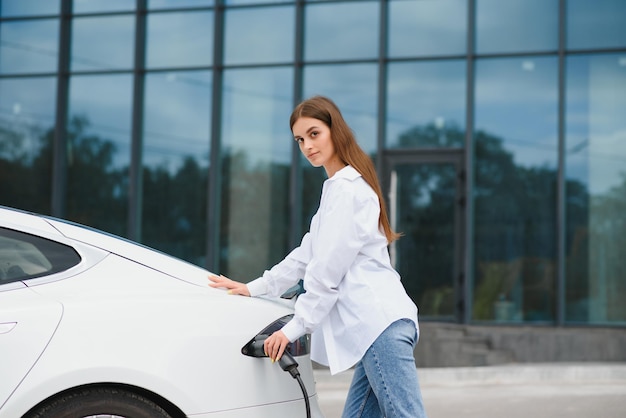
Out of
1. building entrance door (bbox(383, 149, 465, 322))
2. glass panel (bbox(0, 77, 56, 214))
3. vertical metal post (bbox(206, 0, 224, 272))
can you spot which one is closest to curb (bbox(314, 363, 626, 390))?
building entrance door (bbox(383, 149, 465, 322))

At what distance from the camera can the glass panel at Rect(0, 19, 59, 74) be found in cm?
1503

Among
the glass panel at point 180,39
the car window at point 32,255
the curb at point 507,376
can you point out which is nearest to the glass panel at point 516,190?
the curb at point 507,376

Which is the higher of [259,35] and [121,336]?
[259,35]

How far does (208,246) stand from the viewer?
14.1 meters

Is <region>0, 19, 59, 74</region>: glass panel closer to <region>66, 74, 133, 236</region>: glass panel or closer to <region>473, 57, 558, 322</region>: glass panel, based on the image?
<region>66, 74, 133, 236</region>: glass panel

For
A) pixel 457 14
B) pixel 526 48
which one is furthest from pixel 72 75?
pixel 526 48

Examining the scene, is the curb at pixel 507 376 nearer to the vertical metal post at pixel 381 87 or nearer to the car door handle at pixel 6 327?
the vertical metal post at pixel 381 87

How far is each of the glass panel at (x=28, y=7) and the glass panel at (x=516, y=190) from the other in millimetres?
7250

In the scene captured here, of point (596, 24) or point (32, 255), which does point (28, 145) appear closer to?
point (596, 24)

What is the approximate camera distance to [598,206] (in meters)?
12.7

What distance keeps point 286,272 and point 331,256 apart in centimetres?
56

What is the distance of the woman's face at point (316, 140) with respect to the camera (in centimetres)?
359

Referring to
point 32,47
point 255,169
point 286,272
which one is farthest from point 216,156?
point 286,272

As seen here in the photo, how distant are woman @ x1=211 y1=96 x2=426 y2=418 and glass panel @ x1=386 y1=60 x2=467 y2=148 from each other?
9859 millimetres
